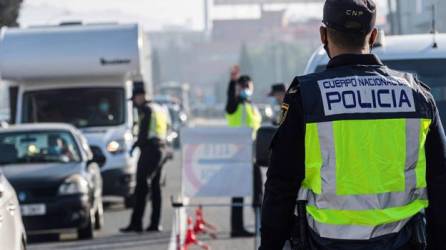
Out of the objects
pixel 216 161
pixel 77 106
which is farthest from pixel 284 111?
pixel 77 106

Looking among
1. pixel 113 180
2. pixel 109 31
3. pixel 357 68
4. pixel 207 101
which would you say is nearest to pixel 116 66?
pixel 109 31

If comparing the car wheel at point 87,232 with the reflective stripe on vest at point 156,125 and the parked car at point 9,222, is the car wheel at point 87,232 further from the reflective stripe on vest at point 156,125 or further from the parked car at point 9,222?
the parked car at point 9,222

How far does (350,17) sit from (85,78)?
54.2ft

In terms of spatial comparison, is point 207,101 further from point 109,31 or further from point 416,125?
point 416,125

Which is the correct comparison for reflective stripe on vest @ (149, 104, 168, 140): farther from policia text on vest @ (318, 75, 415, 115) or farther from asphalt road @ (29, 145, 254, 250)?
policia text on vest @ (318, 75, 415, 115)

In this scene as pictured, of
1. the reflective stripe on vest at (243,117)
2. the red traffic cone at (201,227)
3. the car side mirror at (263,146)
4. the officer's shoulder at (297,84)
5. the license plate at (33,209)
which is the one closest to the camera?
the officer's shoulder at (297,84)

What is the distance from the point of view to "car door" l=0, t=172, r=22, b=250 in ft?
27.3

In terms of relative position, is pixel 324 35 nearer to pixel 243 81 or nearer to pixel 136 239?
pixel 136 239

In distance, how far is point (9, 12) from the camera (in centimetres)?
2797

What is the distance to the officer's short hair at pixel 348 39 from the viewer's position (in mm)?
4594

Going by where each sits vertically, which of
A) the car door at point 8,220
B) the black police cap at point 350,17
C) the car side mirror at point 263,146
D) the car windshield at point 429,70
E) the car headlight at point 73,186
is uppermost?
the black police cap at point 350,17

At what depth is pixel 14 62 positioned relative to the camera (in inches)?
790

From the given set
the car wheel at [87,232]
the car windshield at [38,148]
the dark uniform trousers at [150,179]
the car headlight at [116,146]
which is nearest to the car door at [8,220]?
the car wheel at [87,232]

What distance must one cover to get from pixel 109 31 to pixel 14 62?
5.11ft
